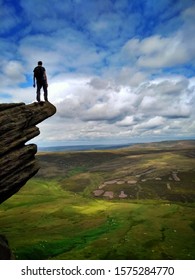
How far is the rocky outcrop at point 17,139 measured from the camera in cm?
4481

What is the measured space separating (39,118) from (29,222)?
8605cm

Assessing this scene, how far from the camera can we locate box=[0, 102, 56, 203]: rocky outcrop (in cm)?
4481

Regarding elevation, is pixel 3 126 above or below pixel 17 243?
above

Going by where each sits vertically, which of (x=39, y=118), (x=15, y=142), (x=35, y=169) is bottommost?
(x=35, y=169)

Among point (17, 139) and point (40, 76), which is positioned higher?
point (40, 76)

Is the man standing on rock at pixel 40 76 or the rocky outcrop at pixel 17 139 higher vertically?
the man standing on rock at pixel 40 76

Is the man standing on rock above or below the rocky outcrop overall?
above

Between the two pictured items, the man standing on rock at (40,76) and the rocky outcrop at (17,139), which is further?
the man standing on rock at (40,76)

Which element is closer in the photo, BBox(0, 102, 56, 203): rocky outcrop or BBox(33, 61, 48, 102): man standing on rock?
BBox(0, 102, 56, 203): rocky outcrop

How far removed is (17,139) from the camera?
154ft
